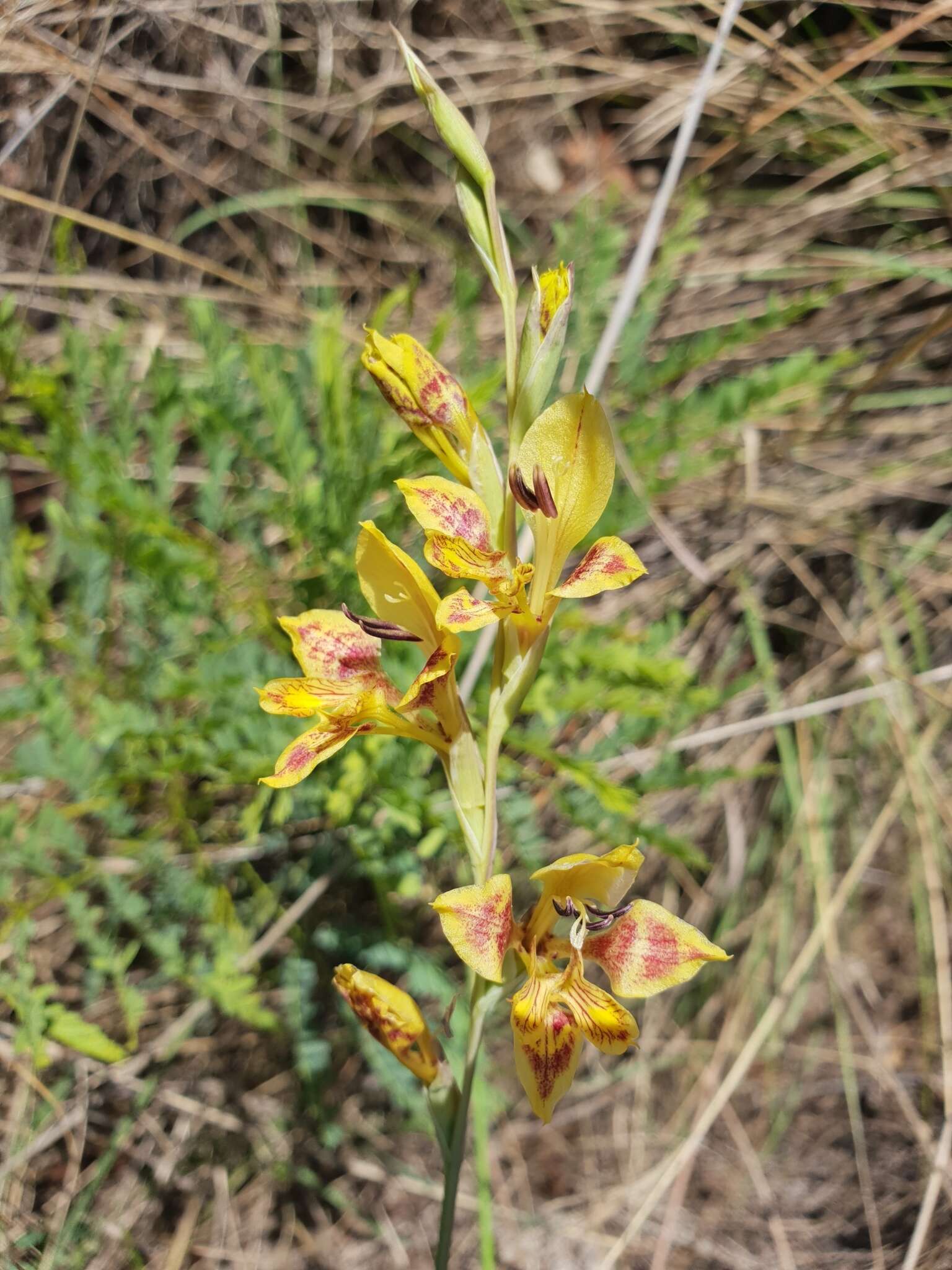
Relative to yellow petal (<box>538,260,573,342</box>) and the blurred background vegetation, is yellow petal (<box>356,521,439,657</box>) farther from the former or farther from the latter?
the blurred background vegetation

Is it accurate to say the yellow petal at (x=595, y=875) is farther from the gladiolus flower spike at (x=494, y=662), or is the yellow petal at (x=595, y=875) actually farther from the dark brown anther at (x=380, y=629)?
the dark brown anther at (x=380, y=629)

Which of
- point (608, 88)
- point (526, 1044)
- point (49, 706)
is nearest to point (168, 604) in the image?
point (49, 706)

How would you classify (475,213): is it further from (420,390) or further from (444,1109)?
(444,1109)

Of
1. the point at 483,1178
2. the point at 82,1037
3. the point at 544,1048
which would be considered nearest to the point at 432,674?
the point at 544,1048

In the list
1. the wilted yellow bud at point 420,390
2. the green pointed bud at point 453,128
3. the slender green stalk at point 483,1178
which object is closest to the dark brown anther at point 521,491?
the wilted yellow bud at point 420,390

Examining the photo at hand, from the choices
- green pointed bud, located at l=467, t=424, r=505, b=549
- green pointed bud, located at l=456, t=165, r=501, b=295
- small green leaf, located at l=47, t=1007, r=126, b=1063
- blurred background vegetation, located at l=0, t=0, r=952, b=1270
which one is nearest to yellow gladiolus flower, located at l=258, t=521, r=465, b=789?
green pointed bud, located at l=467, t=424, r=505, b=549

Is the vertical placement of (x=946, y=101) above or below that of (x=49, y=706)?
above

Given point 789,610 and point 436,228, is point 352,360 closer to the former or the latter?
point 436,228
